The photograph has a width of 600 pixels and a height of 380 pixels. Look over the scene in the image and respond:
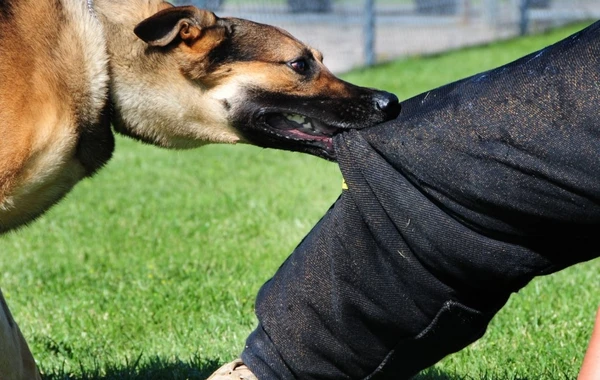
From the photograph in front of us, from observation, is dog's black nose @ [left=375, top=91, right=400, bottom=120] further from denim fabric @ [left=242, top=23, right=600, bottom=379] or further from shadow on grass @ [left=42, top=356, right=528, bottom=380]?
shadow on grass @ [left=42, top=356, right=528, bottom=380]

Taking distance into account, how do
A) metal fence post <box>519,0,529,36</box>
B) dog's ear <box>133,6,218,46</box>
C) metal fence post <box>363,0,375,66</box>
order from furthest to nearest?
1. metal fence post <box>519,0,529,36</box>
2. metal fence post <box>363,0,375,66</box>
3. dog's ear <box>133,6,218,46</box>

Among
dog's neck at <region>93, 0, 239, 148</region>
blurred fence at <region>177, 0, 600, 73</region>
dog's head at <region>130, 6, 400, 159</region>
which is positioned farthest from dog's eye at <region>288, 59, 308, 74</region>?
blurred fence at <region>177, 0, 600, 73</region>

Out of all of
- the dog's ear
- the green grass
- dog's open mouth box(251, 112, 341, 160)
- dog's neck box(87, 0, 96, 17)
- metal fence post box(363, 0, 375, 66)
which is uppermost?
dog's neck box(87, 0, 96, 17)

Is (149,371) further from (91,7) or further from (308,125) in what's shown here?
(91,7)

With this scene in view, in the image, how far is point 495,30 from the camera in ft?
59.8

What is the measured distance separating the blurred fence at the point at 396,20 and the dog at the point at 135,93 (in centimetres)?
767

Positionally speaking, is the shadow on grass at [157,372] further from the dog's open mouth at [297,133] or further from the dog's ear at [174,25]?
the dog's ear at [174,25]

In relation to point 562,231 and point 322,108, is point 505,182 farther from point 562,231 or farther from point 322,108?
point 322,108

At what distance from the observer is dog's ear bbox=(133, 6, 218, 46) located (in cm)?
339

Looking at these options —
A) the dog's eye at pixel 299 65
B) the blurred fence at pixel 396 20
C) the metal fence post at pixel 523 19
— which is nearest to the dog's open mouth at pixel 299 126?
Result: the dog's eye at pixel 299 65

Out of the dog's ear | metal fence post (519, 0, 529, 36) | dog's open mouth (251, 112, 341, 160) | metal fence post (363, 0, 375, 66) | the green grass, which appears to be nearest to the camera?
the dog's ear

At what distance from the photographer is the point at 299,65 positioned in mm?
3645

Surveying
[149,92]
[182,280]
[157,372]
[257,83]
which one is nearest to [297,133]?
[257,83]

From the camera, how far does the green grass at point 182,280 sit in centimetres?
394
